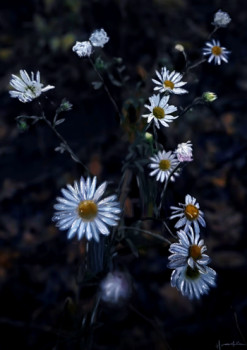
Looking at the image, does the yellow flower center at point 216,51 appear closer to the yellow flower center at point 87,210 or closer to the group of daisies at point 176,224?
the group of daisies at point 176,224

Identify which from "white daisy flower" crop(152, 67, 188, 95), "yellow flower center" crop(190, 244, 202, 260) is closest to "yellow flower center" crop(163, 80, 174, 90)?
"white daisy flower" crop(152, 67, 188, 95)

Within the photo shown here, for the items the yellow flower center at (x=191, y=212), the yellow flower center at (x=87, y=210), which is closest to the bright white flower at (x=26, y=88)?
the yellow flower center at (x=87, y=210)

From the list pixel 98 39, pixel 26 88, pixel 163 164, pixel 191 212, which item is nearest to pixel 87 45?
pixel 98 39

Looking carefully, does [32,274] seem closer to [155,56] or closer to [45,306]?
[45,306]

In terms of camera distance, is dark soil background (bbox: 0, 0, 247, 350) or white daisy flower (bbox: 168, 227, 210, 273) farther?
dark soil background (bbox: 0, 0, 247, 350)

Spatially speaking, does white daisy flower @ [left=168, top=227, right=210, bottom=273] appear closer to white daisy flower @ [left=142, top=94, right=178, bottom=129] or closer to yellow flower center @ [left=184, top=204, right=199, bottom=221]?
yellow flower center @ [left=184, top=204, right=199, bottom=221]

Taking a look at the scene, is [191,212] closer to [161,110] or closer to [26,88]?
[161,110]

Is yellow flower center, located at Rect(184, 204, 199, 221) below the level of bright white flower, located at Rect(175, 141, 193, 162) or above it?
below
